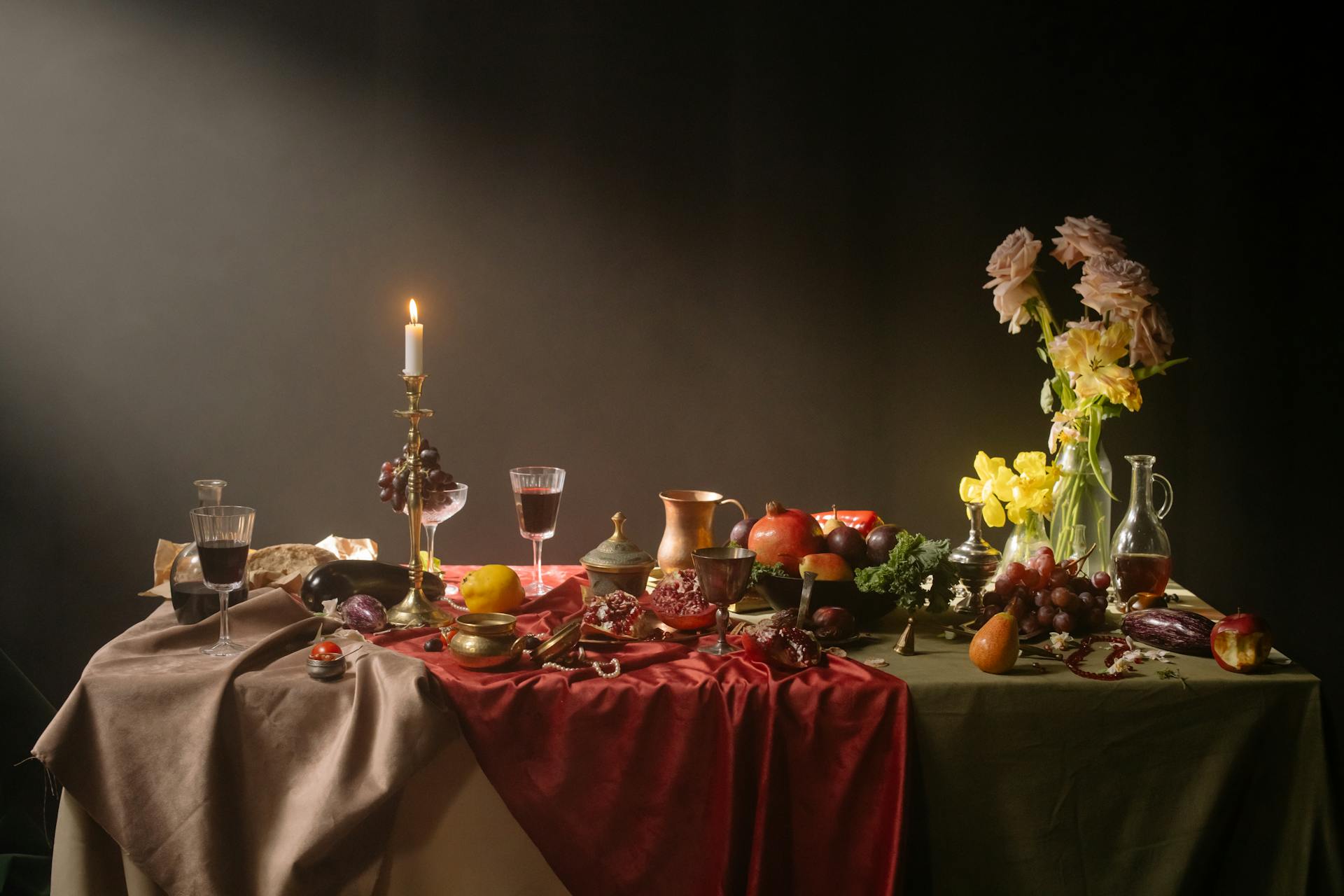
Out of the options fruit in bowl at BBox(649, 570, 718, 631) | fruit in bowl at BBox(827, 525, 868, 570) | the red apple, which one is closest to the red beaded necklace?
the red apple

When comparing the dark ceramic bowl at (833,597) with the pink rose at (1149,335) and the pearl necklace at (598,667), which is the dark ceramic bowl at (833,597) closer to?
the pearl necklace at (598,667)

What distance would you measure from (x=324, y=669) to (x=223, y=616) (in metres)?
0.26

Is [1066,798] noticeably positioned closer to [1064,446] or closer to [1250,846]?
[1250,846]

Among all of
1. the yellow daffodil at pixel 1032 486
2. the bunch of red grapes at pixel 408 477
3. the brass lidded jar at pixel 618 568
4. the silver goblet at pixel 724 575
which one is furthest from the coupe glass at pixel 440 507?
the yellow daffodil at pixel 1032 486

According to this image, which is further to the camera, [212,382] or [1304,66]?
[212,382]

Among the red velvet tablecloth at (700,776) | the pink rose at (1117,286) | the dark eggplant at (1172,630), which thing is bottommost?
the red velvet tablecloth at (700,776)

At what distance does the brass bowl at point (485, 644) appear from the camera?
1.51 metres

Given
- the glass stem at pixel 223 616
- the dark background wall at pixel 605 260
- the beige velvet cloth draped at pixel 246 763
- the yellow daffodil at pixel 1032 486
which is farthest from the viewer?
the dark background wall at pixel 605 260

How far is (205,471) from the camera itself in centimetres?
317

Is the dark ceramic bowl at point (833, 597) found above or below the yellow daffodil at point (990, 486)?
below

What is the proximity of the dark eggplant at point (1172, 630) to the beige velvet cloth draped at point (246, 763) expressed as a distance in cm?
115

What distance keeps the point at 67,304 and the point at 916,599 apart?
282 cm

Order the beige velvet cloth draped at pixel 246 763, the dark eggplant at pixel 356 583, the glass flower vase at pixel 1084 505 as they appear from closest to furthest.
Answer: the beige velvet cloth draped at pixel 246 763
the dark eggplant at pixel 356 583
the glass flower vase at pixel 1084 505

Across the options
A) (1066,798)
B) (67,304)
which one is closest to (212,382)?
(67,304)
